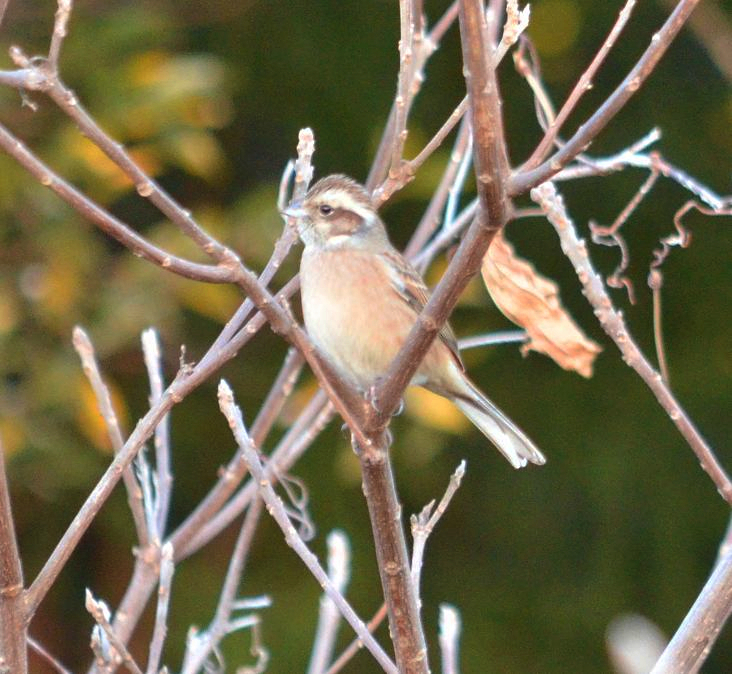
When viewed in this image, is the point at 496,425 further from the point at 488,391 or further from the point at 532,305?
the point at 488,391

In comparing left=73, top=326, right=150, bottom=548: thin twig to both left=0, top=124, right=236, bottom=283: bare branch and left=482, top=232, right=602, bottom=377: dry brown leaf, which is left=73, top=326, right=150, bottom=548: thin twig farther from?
left=482, top=232, right=602, bottom=377: dry brown leaf

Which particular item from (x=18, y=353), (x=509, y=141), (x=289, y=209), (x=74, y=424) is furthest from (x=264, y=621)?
(x=289, y=209)

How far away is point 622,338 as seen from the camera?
2316 millimetres

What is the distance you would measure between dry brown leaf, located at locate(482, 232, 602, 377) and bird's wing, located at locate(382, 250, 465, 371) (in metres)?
1.01

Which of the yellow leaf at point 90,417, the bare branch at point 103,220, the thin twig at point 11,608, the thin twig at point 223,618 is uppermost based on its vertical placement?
the bare branch at point 103,220

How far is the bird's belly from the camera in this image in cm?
352

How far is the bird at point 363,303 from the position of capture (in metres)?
3.53

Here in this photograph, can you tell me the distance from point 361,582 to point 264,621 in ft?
1.51

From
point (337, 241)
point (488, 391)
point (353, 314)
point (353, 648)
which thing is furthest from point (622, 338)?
point (488, 391)

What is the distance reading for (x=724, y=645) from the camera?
6.05 m

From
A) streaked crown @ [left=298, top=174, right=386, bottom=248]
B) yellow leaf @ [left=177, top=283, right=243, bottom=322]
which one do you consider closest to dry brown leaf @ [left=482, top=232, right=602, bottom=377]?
streaked crown @ [left=298, top=174, right=386, bottom=248]

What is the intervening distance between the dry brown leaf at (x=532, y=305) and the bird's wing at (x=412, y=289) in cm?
101

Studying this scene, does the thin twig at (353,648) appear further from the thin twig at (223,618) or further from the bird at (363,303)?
the bird at (363,303)

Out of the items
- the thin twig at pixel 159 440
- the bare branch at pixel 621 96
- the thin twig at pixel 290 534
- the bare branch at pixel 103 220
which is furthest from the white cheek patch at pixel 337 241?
the bare branch at pixel 621 96
